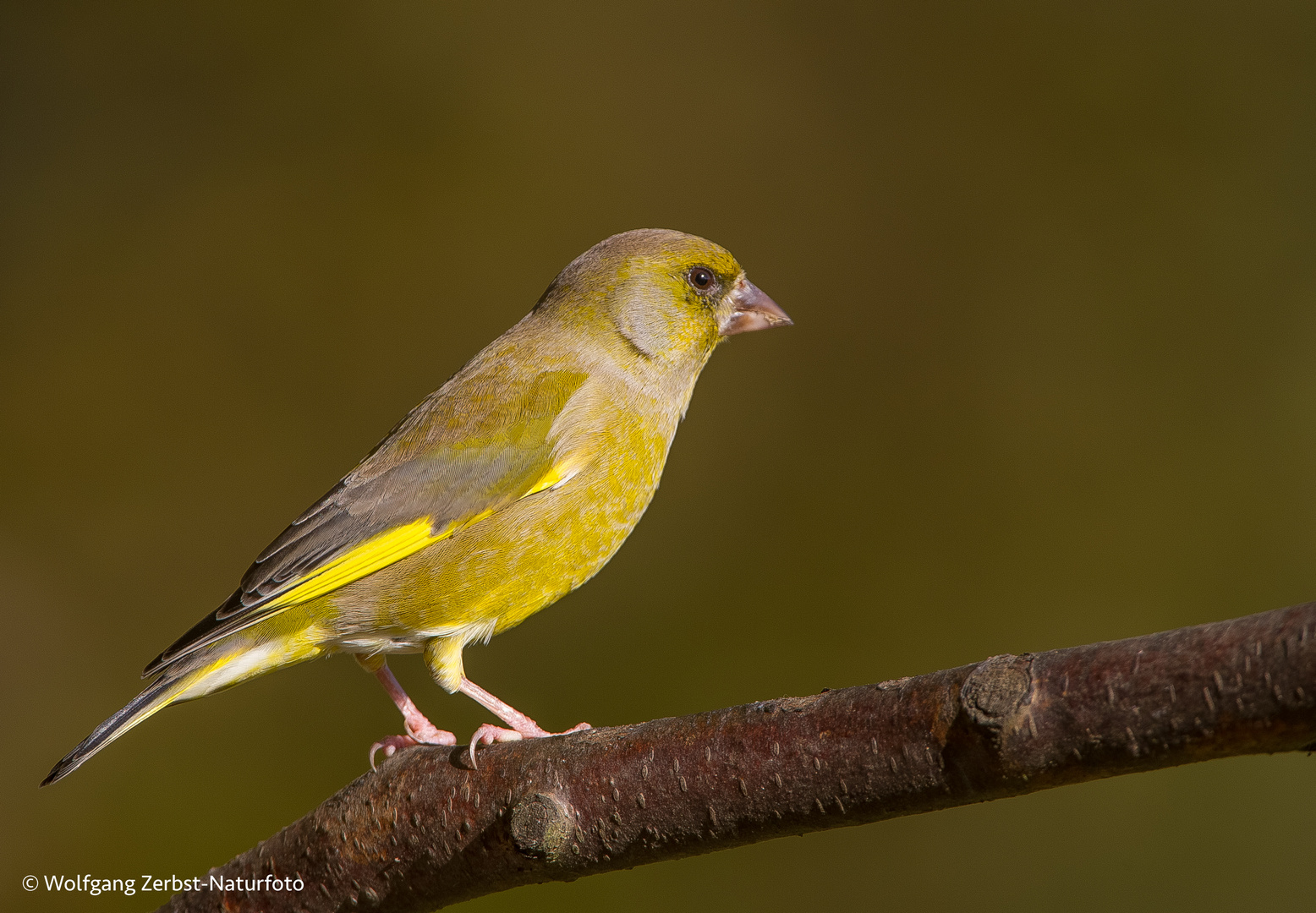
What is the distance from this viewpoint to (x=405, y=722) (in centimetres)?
320

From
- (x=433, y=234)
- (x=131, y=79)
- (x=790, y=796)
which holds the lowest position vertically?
→ (x=790, y=796)

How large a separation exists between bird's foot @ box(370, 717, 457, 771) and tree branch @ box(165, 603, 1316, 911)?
549mm

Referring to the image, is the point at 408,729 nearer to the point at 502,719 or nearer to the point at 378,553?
the point at 502,719

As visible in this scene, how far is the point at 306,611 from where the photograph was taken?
2871 mm

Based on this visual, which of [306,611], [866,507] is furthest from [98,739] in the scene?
[866,507]

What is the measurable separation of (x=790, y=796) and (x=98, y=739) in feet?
5.66

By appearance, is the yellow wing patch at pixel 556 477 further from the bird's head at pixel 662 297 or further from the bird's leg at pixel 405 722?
the bird's leg at pixel 405 722

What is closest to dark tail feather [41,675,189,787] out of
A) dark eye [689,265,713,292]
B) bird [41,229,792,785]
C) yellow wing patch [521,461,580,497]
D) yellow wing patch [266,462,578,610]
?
bird [41,229,792,785]

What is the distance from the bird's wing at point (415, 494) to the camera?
9.24ft

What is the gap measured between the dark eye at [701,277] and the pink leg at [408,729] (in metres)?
1.47

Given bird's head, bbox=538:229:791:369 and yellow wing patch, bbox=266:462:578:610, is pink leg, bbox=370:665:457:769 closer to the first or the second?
yellow wing patch, bbox=266:462:578:610

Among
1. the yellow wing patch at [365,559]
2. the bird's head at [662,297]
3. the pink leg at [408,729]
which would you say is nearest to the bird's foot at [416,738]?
the pink leg at [408,729]

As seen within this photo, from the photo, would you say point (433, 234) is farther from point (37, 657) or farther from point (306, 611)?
point (306, 611)

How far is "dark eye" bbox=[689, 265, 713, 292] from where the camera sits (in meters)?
3.45
